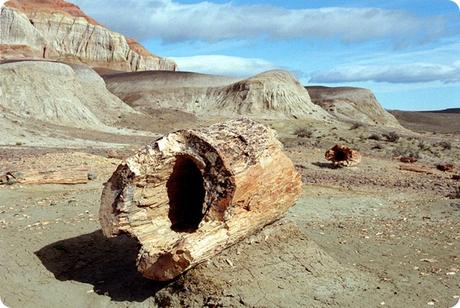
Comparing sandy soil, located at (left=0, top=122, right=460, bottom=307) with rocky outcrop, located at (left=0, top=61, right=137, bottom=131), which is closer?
sandy soil, located at (left=0, top=122, right=460, bottom=307)

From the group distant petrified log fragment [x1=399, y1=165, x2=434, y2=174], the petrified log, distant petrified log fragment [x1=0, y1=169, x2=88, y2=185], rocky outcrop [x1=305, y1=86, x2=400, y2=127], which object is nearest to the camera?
the petrified log

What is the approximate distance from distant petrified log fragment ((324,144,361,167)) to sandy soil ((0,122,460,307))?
4.78m

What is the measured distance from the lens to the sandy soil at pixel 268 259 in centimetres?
547

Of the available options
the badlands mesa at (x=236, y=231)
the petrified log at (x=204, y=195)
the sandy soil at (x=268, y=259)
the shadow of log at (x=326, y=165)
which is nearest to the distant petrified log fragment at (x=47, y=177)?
the badlands mesa at (x=236, y=231)

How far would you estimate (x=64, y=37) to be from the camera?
69.8m

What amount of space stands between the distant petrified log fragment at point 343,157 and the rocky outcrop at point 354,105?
120 feet

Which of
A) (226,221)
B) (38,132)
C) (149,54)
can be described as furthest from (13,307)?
(149,54)

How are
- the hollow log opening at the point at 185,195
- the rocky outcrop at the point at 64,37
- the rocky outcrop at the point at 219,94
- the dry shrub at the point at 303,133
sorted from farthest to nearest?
1. the rocky outcrop at the point at 64,37
2. the rocky outcrop at the point at 219,94
3. the dry shrub at the point at 303,133
4. the hollow log opening at the point at 185,195

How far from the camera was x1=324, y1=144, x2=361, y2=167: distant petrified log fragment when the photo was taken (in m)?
15.6

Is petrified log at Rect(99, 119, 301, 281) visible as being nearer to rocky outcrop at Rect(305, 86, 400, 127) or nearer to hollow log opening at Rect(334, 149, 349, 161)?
hollow log opening at Rect(334, 149, 349, 161)

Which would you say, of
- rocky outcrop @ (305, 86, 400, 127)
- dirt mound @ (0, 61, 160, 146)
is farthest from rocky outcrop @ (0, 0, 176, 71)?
dirt mound @ (0, 61, 160, 146)

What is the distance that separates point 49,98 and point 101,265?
2320cm

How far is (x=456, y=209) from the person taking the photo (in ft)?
32.3

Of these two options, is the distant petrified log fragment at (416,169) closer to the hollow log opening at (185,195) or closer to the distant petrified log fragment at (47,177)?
the distant petrified log fragment at (47,177)
